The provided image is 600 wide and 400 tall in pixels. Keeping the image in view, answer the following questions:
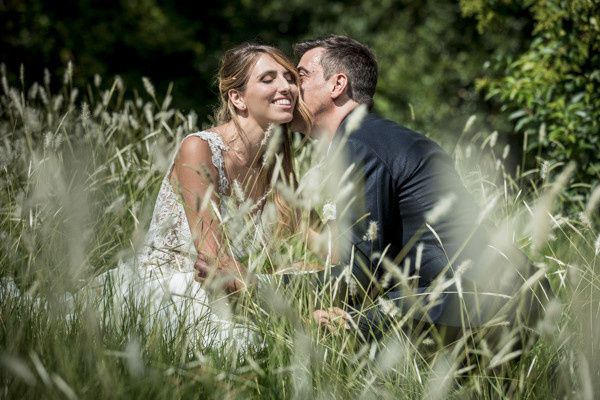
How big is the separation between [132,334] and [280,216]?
1.45m

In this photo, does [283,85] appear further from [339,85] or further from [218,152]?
[218,152]

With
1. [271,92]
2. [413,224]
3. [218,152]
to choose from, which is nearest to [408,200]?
[413,224]

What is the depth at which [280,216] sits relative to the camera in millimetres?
3932

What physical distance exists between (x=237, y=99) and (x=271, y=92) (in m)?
0.22

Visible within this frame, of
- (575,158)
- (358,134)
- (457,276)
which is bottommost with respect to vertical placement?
(575,158)

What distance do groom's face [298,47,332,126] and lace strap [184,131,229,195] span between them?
1.65 ft

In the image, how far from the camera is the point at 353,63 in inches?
146

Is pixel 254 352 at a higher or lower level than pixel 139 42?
lower

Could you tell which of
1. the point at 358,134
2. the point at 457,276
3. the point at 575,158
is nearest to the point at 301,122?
the point at 358,134

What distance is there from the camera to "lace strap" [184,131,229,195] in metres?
3.98

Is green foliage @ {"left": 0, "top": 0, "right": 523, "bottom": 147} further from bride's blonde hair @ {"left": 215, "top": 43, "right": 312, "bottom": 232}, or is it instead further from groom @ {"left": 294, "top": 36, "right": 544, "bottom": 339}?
groom @ {"left": 294, "top": 36, "right": 544, "bottom": 339}

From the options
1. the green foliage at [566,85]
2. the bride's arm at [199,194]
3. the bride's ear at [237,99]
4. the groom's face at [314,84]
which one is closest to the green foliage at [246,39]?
the green foliage at [566,85]

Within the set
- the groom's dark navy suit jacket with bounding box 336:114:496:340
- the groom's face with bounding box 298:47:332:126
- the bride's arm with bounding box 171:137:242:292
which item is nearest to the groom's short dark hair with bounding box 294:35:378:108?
the groom's face with bounding box 298:47:332:126

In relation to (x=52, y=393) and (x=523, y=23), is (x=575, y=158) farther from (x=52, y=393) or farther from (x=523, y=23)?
(x=523, y=23)
